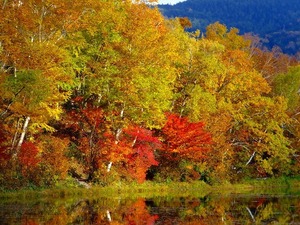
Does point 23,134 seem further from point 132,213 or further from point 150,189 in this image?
point 150,189

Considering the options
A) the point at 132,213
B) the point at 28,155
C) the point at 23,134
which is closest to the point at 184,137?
the point at 28,155

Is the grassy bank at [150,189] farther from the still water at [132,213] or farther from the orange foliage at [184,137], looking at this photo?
the orange foliage at [184,137]

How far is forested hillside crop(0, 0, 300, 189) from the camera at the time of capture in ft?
102

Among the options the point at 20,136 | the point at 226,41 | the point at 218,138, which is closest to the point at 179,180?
the point at 218,138

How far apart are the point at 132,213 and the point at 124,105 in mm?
15231

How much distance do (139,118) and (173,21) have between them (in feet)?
51.9

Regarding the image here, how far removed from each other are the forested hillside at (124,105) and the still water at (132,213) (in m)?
5.23

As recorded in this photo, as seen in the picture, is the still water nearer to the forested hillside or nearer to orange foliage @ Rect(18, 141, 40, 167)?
orange foliage @ Rect(18, 141, 40, 167)

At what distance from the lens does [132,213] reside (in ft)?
81.2

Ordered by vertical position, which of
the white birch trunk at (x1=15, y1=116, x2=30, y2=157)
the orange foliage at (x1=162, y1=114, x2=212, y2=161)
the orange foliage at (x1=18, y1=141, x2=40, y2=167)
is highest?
the white birch trunk at (x1=15, y1=116, x2=30, y2=157)

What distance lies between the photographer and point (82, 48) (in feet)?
126

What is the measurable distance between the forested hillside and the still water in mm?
5235

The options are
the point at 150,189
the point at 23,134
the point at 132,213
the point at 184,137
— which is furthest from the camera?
the point at 184,137

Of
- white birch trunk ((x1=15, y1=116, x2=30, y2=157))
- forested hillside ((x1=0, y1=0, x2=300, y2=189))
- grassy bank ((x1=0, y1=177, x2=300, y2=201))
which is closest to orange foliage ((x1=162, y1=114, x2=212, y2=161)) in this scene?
forested hillside ((x1=0, y1=0, x2=300, y2=189))
